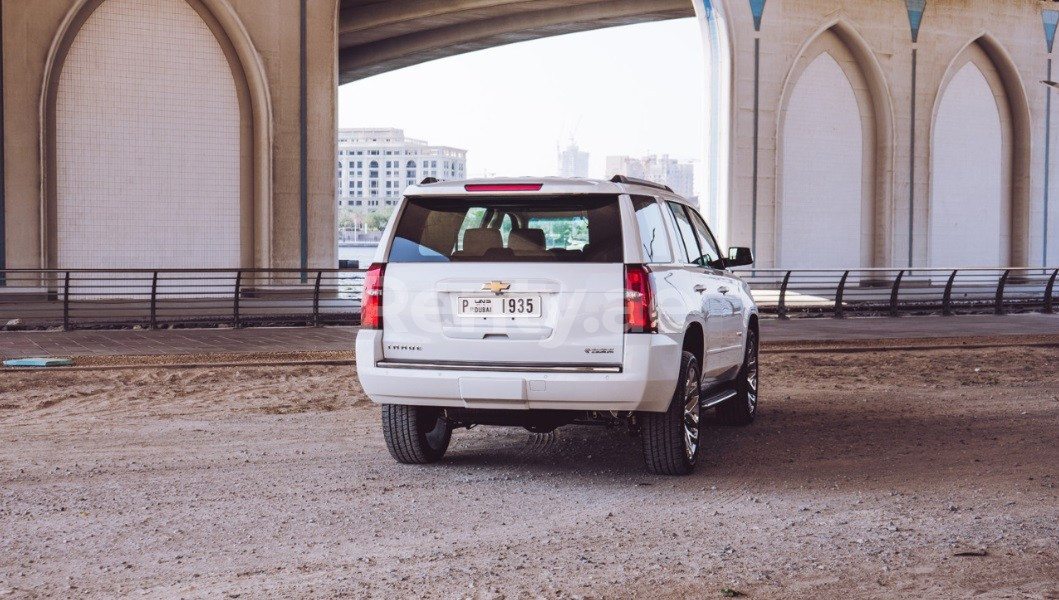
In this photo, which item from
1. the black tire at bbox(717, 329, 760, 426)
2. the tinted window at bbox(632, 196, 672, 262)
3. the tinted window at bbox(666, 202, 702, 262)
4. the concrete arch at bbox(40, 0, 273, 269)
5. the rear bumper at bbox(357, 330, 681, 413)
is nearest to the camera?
the rear bumper at bbox(357, 330, 681, 413)

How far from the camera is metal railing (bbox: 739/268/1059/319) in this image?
84.2 feet

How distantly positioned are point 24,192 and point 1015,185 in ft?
91.5

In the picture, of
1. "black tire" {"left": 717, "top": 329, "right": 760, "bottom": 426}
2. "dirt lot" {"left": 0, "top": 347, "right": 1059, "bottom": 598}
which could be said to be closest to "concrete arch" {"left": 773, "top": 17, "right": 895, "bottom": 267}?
"black tire" {"left": 717, "top": 329, "right": 760, "bottom": 426}

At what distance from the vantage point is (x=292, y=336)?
698 inches

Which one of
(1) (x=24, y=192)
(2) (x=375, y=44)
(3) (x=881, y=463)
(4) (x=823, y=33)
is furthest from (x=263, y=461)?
(2) (x=375, y=44)

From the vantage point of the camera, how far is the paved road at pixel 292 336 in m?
15.4

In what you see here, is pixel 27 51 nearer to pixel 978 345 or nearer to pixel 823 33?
pixel 978 345

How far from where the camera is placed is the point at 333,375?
41.3 ft

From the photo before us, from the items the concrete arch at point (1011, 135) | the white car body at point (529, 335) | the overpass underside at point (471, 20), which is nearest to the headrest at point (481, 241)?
the white car body at point (529, 335)

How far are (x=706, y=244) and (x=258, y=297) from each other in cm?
1735

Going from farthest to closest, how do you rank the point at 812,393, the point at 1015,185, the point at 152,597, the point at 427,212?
the point at 1015,185 → the point at 812,393 → the point at 427,212 → the point at 152,597

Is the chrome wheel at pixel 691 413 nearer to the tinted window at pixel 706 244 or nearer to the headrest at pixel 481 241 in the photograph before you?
the tinted window at pixel 706 244

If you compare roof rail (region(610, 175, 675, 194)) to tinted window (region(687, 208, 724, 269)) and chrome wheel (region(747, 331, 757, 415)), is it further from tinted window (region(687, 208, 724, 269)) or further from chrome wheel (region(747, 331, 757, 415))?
chrome wheel (region(747, 331, 757, 415))

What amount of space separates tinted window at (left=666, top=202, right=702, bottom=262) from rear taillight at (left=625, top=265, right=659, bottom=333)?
1126 millimetres
